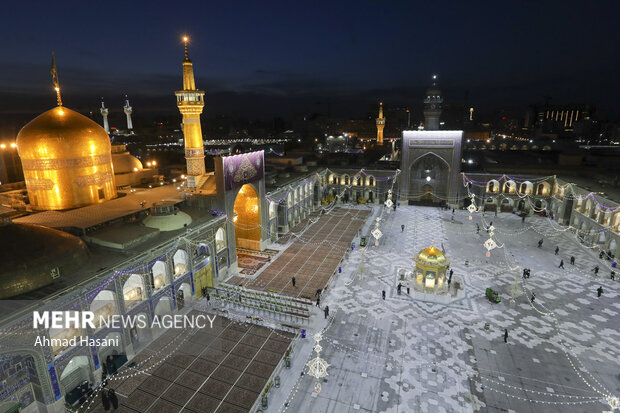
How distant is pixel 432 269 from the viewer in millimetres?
18594

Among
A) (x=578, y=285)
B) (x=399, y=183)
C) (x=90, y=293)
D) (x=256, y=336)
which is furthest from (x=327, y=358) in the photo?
(x=399, y=183)

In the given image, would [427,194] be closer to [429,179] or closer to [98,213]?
[429,179]

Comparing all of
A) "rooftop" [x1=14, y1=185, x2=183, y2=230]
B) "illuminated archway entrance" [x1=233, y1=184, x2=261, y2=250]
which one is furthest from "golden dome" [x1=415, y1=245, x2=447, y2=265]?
"rooftop" [x1=14, y1=185, x2=183, y2=230]

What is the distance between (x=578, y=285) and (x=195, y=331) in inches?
816

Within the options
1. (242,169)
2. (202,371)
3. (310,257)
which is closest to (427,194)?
(310,257)

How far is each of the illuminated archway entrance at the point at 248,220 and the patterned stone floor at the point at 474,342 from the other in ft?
22.5

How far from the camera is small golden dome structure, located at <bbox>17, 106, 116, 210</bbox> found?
18766 millimetres

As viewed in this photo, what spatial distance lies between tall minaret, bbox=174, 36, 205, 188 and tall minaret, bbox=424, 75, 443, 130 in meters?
25.8

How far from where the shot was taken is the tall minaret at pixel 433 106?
38.9m

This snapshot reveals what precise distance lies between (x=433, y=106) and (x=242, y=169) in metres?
26.1

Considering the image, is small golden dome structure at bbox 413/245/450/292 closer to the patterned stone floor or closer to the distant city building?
the patterned stone floor

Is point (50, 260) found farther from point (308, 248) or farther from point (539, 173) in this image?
point (539, 173)

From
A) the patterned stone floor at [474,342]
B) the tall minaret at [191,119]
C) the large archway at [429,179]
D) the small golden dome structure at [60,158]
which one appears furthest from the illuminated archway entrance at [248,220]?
the large archway at [429,179]

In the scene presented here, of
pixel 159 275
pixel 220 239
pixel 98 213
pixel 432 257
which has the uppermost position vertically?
pixel 98 213
